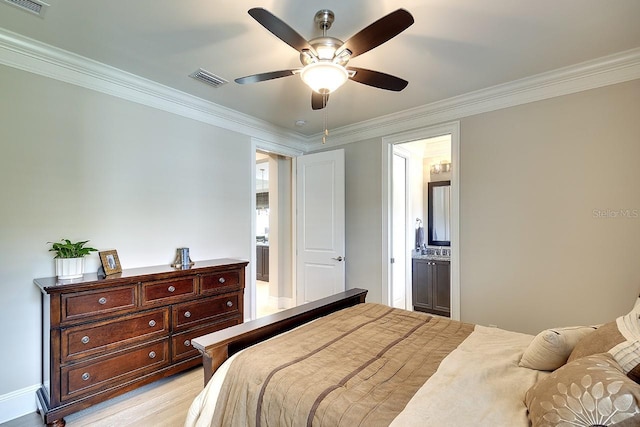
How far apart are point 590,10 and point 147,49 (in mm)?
3033

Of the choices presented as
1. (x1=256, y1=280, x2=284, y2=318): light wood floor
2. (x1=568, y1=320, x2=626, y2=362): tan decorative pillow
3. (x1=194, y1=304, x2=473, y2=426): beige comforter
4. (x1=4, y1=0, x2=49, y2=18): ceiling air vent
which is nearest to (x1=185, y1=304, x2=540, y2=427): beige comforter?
(x1=194, y1=304, x2=473, y2=426): beige comforter

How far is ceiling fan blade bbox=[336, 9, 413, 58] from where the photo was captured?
56.4 inches

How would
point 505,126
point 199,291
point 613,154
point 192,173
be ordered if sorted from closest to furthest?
point 613,154 → point 199,291 → point 505,126 → point 192,173

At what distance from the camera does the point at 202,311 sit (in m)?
2.81

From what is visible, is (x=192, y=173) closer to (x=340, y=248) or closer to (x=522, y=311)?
(x=340, y=248)


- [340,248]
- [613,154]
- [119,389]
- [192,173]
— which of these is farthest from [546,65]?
[119,389]

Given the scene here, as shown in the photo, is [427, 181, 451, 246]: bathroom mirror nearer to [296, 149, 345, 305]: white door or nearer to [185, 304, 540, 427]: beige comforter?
[296, 149, 345, 305]: white door

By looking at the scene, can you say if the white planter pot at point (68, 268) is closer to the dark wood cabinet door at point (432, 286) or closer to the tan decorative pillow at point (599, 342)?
the tan decorative pillow at point (599, 342)

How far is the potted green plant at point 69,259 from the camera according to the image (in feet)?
7.23

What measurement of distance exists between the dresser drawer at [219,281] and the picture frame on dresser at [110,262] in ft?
2.23

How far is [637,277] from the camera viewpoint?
2.40m

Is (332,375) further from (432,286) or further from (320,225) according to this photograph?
(432,286)

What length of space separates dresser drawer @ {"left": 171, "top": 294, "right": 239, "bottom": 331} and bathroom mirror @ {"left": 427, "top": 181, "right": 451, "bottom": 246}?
3274 millimetres

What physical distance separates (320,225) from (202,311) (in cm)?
189
